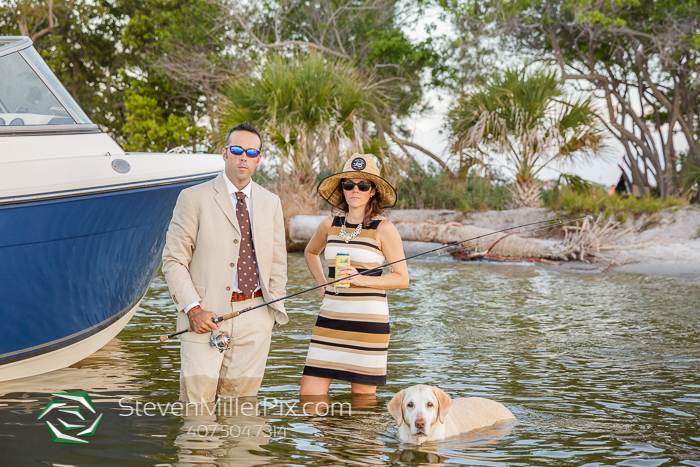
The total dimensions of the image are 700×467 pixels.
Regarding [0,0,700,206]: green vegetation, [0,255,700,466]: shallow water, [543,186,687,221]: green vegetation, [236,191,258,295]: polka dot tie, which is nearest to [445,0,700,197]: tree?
[0,0,700,206]: green vegetation

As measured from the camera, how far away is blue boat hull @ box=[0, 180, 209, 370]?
15.9 feet

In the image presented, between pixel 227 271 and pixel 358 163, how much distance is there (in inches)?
44.5

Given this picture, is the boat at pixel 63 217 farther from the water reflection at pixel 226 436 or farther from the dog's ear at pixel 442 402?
the dog's ear at pixel 442 402

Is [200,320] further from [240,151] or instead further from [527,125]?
[527,125]

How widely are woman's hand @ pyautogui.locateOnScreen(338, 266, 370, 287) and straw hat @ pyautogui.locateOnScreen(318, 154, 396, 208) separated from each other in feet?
1.78

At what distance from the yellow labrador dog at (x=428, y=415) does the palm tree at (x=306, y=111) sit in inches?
496

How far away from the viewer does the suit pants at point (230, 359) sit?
4039 millimetres

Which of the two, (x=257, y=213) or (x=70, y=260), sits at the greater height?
(x=257, y=213)

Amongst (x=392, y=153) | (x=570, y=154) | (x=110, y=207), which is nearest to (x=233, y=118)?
(x=392, y=153)

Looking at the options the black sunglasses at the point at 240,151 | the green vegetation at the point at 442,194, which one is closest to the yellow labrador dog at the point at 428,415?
the black sunglasses at the point at 240,151

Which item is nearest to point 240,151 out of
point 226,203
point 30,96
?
point 226,203

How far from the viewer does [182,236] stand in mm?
3986

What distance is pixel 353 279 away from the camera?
4.39 meters

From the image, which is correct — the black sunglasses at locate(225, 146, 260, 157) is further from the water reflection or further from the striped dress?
the water reflection
